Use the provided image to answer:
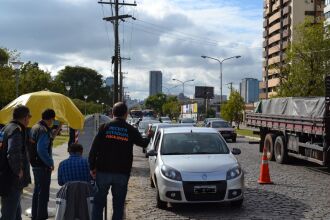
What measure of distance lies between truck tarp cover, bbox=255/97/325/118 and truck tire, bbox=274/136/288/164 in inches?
38.8

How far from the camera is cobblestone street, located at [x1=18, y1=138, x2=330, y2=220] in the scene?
9.58 metres

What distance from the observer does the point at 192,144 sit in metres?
11.2

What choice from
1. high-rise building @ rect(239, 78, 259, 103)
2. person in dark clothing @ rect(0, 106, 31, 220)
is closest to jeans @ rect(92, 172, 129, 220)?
person in dark clothing @ rect(0, 106, 31, 220)

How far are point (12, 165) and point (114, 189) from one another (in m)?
1.46

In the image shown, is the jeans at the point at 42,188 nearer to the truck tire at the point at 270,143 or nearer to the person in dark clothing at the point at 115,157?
the person in dark clothing at the point at 115,157

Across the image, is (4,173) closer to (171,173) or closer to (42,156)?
(42,156)

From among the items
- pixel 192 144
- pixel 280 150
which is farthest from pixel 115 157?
pixel 280 150

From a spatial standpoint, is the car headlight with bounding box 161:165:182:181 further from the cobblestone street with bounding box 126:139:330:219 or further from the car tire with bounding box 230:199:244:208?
the car tire with bounding box 230:199:244:208

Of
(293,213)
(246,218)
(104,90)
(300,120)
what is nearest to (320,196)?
(293,213)

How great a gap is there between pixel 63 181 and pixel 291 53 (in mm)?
41668

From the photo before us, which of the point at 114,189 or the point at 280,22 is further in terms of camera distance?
the point at 280,22

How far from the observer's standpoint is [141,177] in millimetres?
15648

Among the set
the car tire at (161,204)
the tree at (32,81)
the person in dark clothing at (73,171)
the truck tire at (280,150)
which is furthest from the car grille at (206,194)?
the tree at (32,81)

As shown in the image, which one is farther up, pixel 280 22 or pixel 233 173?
pixel 280 22
